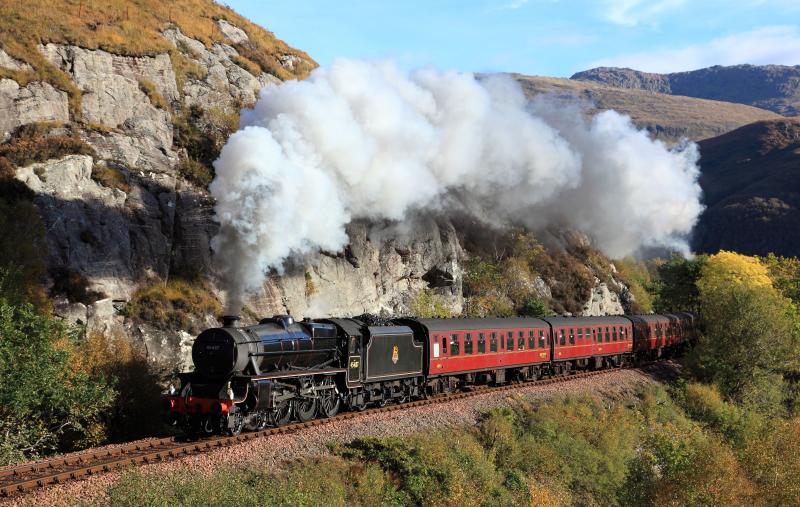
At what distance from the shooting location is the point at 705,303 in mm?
39219

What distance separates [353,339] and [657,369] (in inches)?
970

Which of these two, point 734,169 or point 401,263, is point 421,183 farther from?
point 734,169

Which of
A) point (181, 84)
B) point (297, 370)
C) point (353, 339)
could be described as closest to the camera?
point (297, 370)

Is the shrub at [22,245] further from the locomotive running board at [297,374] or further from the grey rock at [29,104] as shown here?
the locomotive running board at [297,374]

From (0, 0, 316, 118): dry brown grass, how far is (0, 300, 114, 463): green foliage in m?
16.6

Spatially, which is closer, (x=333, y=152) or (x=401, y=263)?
(x=333, y=152)

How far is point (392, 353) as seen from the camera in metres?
19.9

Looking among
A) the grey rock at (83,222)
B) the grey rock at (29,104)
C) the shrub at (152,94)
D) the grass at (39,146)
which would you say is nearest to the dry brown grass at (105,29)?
the grey rock at (29,104)

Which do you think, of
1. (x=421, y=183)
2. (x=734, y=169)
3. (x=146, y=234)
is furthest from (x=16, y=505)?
(x=734, y=169)

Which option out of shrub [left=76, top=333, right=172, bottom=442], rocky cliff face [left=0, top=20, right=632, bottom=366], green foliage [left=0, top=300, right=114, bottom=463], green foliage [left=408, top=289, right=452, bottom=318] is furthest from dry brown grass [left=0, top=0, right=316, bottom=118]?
green foliage [left=408, top=289, right=452, bottom=318]

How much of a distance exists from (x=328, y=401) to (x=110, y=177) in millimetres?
14598

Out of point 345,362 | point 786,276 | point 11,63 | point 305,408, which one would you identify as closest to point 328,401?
point 305,408

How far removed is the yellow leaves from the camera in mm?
50594

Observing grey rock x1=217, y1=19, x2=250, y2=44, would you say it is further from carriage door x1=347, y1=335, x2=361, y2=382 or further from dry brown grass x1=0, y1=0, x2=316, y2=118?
carriage door x1=347, y1=335, x2=361, y2=382
